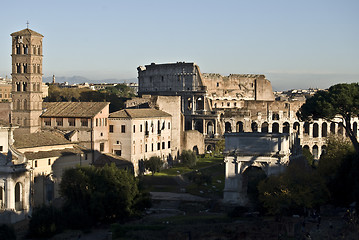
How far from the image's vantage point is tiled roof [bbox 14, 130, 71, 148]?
42416 millimetres

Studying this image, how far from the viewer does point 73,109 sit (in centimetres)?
5166

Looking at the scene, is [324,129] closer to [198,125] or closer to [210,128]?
[210,128]

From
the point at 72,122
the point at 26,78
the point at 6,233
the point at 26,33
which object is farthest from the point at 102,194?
the point at 26,33

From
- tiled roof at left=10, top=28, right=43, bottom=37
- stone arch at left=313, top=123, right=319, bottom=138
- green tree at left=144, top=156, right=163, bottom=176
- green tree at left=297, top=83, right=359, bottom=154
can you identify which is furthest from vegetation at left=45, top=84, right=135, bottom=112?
green tree at left=297, top=83, right=359, bottom=154

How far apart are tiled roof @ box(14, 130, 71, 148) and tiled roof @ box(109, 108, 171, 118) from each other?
22.5ft

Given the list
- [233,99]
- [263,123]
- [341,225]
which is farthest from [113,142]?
[233,99]

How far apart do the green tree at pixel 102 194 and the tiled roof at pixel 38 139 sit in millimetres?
5291

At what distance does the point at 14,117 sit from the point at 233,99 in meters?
48.5

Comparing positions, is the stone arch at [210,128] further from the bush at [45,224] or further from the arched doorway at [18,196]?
the bush at [45,224]

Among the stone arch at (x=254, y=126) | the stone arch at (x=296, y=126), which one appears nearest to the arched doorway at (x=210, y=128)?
the stone arch at (x=254, y=126)

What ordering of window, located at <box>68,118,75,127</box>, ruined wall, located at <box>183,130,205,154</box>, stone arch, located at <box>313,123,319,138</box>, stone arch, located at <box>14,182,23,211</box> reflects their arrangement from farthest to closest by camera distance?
stone arch, located at <box>313,123,319,138</box> → ruined wall, located at <box>183,130,205,154</box> → window, located at <box>68,118,75,127</box> → stone arch, located at <box>14,182,23,211</box>

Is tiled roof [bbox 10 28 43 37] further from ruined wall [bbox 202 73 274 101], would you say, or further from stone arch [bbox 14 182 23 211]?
ruined wall [bbox 202 73 274 101]

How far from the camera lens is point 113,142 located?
53.1 m

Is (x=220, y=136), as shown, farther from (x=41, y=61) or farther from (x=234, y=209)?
(x=234, y=209)
